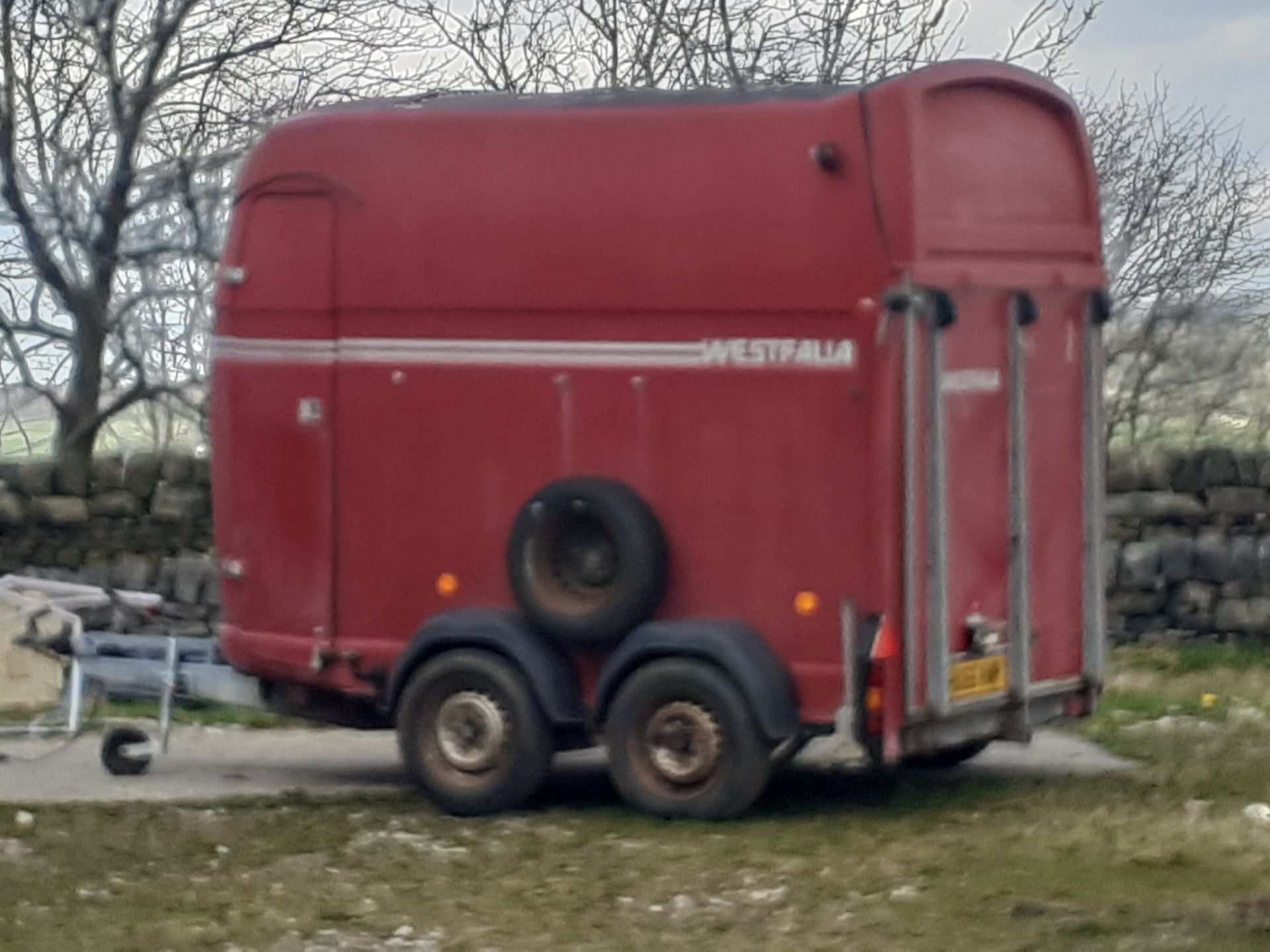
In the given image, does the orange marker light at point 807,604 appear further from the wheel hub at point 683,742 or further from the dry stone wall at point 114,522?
the dry stone wall at point 114,522

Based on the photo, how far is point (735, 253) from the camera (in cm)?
1027

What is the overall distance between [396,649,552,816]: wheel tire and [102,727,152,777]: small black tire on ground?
1.75 meters

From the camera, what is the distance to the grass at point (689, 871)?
320 inches

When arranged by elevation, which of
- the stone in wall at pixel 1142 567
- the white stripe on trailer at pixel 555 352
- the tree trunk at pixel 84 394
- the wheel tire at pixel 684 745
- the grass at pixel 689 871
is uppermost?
the tree trunk at pixel 84 394

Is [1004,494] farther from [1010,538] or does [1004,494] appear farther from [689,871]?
[689,871]

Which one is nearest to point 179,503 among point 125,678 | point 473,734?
point 125,678

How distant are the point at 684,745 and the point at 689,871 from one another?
1.24 meters

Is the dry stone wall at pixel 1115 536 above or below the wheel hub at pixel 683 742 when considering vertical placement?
above

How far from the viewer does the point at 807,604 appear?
1024 centimetres

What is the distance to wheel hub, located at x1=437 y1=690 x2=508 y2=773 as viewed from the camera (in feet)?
35.8

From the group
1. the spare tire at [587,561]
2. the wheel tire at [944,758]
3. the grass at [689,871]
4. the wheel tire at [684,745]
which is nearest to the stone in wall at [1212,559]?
the grass at [689,871]

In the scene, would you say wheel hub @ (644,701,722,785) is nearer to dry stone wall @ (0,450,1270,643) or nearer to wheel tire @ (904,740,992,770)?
wheel tire @ (904,740,992,770)

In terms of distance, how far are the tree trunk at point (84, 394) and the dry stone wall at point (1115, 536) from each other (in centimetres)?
Answer: 119

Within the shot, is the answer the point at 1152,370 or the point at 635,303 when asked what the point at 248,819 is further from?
the point at 1152,370
